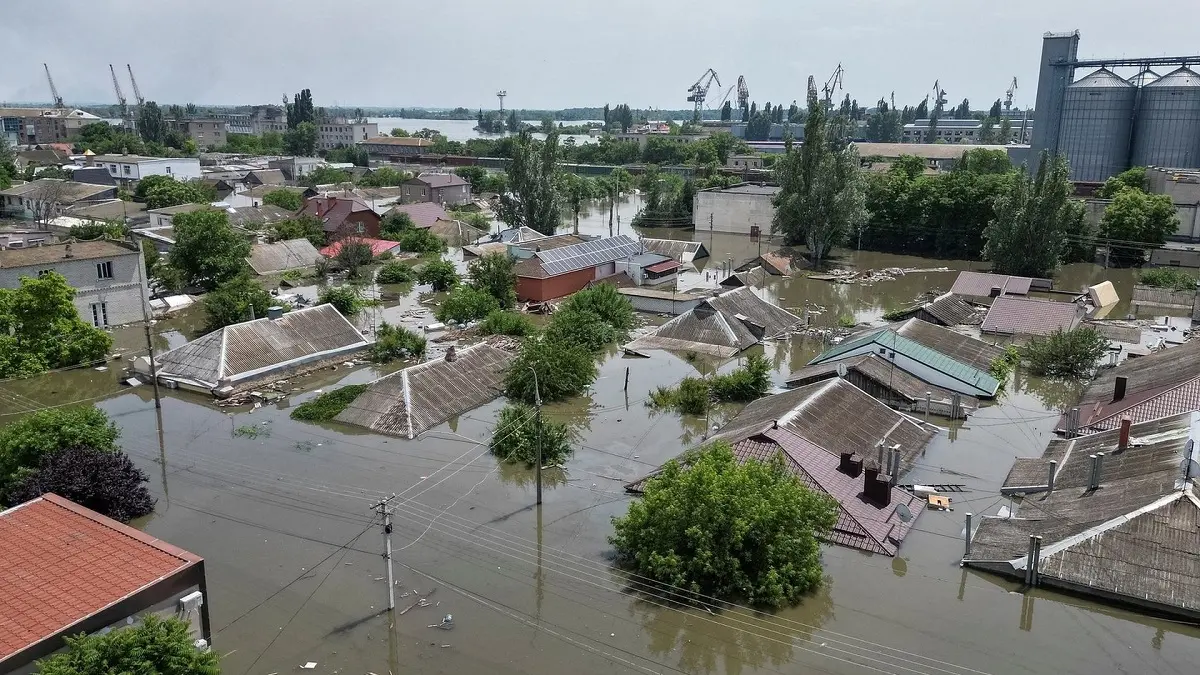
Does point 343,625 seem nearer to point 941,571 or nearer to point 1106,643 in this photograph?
point 941,571

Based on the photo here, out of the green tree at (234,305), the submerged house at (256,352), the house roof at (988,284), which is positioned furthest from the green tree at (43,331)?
the house roof at (988,284)

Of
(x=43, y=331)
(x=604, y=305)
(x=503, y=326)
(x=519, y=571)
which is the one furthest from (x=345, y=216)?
(x=519, y=571)

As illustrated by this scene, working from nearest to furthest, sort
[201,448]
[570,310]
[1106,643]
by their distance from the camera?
[1106,643], [201,448], [570,310]

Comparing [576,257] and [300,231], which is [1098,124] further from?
[300,231]

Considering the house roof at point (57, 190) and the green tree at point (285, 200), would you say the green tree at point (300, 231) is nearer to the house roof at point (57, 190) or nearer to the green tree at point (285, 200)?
the green tree at point (285, 200)

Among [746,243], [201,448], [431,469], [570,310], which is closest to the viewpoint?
[431,469]

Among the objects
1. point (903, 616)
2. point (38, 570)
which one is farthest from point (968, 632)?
point (38, 570)
